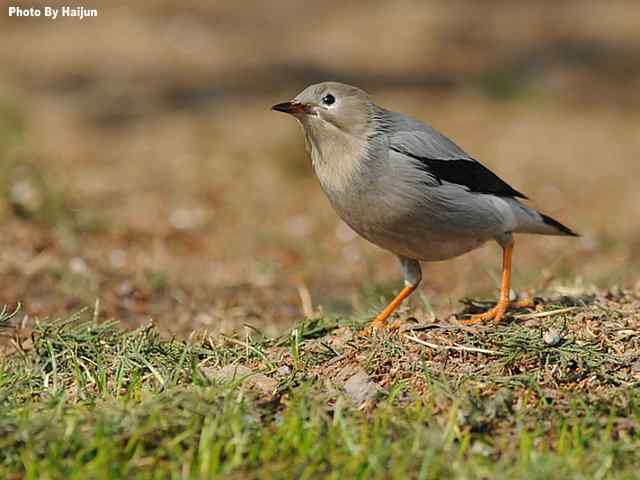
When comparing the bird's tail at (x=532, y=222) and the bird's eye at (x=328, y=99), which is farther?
the bird's tail at (x=532, y=222)

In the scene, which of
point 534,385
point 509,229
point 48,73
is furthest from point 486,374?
point 48,73

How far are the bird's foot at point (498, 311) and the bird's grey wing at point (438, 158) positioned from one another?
636 mm

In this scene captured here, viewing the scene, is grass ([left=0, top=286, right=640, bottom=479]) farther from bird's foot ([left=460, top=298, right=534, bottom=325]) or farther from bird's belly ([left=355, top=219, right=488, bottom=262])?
bird's belly ([left=355, top=219, right=488, bottom=262])

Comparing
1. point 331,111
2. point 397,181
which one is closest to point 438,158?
point 397,181

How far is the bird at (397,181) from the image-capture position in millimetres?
4684

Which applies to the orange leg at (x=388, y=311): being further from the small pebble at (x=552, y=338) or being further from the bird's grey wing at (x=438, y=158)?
the small pebble at (x=552, y=338)

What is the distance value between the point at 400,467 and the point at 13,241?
467cm

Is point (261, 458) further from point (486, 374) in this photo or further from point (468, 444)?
point (486, 374)

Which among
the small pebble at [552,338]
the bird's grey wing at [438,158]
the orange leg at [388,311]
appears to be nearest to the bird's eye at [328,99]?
the bird's grey wing at [438,158]

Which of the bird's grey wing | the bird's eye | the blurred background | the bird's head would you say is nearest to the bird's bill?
the bird's head

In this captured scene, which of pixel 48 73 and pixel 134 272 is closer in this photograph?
pixel 134 272

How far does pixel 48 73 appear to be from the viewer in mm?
13023

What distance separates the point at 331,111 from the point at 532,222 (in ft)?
4.65

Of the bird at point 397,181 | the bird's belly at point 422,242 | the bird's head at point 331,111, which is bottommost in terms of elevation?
the bird's belly at point 422,242
